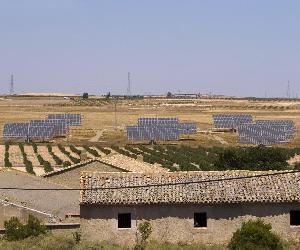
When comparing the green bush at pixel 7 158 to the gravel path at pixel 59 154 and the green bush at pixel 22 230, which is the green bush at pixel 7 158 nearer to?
the gravel path at pixel 59 154

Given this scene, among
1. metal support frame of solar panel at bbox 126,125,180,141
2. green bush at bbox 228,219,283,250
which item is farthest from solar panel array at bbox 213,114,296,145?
green bush at bbox 228,219,283,250

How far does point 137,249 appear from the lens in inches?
909

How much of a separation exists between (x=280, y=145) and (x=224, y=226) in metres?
49.1

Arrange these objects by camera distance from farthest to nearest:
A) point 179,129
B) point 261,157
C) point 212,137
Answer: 1. point 212,137
2. point 179,129
3. point 261,157

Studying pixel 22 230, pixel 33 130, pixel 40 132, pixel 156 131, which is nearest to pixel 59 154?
pixel 40 132

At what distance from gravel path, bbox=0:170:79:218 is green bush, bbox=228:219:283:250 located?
1036cm

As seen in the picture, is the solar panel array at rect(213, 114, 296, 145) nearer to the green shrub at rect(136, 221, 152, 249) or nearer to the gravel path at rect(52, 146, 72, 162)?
the gravel path at rect(52, 146, 72, 162)

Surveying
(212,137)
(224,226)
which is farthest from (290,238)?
(212,137)

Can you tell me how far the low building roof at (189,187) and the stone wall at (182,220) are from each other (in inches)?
12.5

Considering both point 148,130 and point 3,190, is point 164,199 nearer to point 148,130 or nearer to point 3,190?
point 3,190

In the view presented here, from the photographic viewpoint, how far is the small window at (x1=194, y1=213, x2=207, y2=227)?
84.8 ft

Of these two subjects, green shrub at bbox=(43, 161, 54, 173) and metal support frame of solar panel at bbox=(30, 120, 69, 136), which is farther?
metal support frame of solar panel at bbox=(30, 120, 69, 136)

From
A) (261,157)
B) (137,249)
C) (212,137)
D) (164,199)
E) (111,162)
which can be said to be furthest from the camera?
(212,137)

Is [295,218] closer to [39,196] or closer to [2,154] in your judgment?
[39,196]
